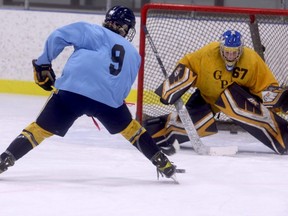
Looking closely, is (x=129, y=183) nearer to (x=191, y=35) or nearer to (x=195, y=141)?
(x=195, y=141)

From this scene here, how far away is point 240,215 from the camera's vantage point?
3.00 metres

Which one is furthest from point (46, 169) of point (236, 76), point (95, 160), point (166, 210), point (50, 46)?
point (236, 76)

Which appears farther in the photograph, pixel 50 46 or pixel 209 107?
pixel 209 107

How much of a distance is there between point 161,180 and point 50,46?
76cm

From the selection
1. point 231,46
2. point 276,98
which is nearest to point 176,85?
point 231,46

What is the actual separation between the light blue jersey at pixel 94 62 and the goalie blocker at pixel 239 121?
1147 mm

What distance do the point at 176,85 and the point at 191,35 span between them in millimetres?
1202

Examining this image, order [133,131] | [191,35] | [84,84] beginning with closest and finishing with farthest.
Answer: [84,84]
[133,131]
[191,35]

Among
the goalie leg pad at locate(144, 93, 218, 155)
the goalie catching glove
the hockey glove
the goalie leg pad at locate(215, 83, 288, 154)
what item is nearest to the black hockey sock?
the hockey glove

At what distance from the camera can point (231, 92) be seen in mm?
4594

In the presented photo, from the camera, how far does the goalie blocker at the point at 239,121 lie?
460 centimetres

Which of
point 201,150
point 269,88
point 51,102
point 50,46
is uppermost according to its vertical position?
point 50,46

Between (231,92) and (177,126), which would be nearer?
(231,92)

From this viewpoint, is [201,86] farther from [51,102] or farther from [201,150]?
[51,102]
